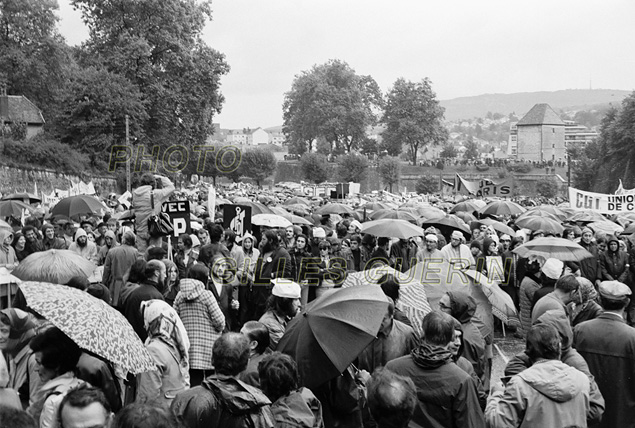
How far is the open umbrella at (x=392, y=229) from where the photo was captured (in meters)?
10.4

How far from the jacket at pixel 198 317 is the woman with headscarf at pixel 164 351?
0.99 meters

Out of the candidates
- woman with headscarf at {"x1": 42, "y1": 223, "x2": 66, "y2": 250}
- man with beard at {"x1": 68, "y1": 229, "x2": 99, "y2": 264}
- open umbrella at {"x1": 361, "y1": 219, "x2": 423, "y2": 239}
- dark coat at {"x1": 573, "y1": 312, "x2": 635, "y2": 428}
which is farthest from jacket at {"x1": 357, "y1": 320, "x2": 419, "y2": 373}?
woman with headscarf at {"x1": 42, "y1": 223, "x2": 66, "y2": 250}

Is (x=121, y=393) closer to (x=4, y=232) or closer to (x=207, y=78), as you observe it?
(x=4, y=232)

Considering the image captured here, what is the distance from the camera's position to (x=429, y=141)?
85562 millimetres

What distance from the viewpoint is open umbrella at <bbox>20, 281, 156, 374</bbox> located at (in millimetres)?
3666

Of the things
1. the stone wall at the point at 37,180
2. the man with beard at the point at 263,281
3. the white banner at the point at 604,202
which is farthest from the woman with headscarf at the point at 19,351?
the stone wall at the point at 37,180

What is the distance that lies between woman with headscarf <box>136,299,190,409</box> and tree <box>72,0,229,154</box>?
3455cm

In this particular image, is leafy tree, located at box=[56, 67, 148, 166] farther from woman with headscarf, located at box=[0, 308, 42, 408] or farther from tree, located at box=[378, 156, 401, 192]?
tree, located at box=[378, 156, 401, 192]

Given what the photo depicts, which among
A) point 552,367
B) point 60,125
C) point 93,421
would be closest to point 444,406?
point 552,367

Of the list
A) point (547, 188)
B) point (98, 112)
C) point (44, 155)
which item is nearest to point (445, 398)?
point (44, 155)

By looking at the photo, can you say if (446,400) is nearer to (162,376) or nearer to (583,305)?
(162,376)

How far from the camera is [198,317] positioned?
612 centimetres

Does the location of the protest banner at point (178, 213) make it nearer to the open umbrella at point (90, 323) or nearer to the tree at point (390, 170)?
the open umbrella at point (90, 323)

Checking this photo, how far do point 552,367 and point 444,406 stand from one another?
2.08 feet
